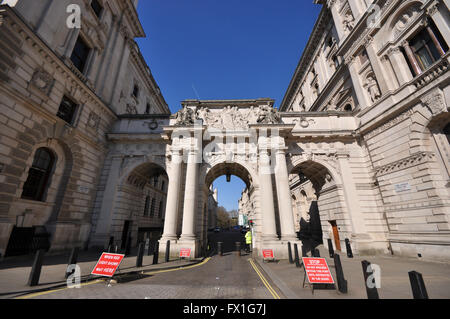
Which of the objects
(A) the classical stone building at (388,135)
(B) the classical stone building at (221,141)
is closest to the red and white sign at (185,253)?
(B) the classical stone building at (221,141)

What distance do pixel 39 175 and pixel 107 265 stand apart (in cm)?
863

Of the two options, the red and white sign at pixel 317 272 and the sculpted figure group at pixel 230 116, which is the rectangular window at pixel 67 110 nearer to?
the sculpted figure group at pixel 230 116

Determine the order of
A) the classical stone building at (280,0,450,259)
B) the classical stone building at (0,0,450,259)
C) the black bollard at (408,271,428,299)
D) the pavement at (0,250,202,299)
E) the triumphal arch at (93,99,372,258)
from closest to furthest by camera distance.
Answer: the black bollard at (408,271,428,299), the pavement at (0,250,202,299), the classical stone building at (0,0,450,259), the classical stone building at (280,0,450,259), the triumphal arch at (93,99,372,258)

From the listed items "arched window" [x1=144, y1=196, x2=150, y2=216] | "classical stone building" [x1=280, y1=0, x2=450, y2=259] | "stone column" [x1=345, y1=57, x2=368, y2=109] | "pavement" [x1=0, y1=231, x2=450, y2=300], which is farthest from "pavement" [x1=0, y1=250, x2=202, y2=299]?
"stone column" [x1=345, y1=57, x2=368, y2=109]

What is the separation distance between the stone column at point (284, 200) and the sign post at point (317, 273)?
630cm

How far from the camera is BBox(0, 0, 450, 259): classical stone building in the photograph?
9.76 m

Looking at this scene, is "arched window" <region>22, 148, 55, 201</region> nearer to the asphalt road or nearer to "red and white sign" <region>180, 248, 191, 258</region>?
the asphalt road

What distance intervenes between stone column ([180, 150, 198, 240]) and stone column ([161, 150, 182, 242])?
0.65 meters

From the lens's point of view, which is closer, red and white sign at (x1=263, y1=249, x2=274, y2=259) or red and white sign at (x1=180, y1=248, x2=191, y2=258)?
red and white sign at (x1=263, y1=249, x2=274, y2=259)

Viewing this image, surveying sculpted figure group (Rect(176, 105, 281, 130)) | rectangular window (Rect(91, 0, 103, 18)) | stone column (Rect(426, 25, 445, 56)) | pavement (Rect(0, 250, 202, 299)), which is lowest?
pavement (Rect(0, 250, 202, 299))

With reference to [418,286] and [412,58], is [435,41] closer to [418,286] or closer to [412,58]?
[412,58]

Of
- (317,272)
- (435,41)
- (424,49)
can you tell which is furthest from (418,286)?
(424,49)

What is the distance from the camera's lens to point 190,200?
12.7 m
